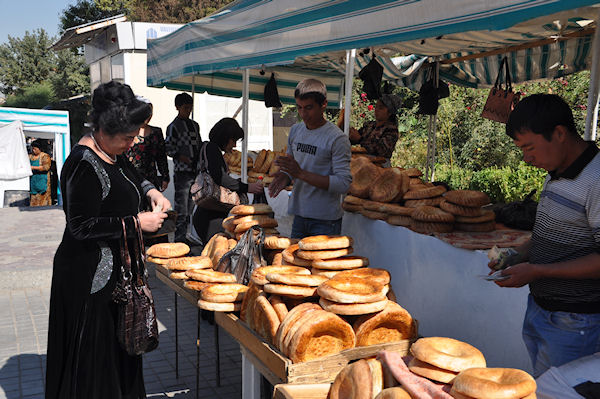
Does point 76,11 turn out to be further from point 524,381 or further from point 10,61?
Answer: point 524,381

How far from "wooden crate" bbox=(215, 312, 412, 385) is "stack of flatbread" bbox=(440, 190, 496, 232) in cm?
148

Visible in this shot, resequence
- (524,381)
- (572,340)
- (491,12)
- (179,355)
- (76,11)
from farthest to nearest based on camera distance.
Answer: (76,11) → (179,355) → (491,12) → (572,340) → (524,381)

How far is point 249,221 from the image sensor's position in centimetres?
402

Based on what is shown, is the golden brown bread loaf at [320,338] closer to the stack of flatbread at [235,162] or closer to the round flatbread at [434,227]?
the round flatbread at [434,227]

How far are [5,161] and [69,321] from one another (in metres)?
13.1

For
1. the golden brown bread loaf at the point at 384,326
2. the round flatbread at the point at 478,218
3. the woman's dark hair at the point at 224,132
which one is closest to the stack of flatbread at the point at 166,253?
the woman's dark hair at the point at 224,132

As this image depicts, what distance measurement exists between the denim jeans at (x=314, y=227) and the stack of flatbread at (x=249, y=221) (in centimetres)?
19

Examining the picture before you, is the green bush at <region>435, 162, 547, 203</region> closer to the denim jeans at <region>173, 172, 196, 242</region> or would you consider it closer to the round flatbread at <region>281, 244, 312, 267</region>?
the denim jeans at <region>173, 172, 196, 242</region>

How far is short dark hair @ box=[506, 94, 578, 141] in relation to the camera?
1937mm

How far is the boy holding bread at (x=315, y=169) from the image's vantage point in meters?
3.74

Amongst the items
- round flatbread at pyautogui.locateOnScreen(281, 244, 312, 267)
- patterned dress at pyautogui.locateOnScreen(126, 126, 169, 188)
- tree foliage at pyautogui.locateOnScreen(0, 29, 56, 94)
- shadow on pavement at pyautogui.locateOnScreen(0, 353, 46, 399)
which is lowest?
shadow on pavement at pyautogui.locateOnScreen(0, 353, 46, 399)

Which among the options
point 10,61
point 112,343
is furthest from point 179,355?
point 10,61

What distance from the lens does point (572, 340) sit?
1975mm

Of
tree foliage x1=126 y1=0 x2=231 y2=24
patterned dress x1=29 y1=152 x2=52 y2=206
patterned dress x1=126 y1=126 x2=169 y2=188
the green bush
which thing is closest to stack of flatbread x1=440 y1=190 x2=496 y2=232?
patterned dress x1=126 y1=126 x2=169 y2=188
